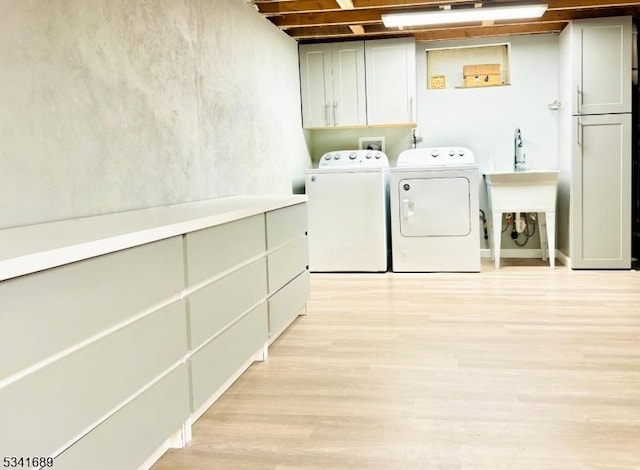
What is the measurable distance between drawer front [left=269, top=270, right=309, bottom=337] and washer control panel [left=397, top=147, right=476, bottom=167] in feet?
7.66

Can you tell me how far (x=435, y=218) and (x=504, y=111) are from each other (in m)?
1.31

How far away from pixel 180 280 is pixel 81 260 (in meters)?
0.55

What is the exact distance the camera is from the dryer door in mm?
5129

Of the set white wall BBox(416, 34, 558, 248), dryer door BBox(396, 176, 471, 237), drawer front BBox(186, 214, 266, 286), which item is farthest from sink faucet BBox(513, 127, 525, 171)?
drawer front BBox(186, 214, 266, 286)

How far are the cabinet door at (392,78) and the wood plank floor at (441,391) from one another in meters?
2.01

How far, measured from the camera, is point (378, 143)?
5902mm

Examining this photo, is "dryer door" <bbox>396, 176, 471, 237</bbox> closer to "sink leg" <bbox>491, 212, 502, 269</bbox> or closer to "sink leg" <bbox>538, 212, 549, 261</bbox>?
"sink leg" <bbox>491, 212, 502, 269</bbox>

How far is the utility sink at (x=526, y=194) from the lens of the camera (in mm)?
5141

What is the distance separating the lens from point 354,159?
577 centimetres

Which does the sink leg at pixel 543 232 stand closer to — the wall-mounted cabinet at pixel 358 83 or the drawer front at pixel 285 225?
the wall-mounted cabinet at pixel 358 83

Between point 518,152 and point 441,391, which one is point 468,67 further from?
point 441,391

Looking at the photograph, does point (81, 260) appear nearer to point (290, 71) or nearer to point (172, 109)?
point (172, 109)

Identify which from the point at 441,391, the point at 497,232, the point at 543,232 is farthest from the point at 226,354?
the point at 543,232

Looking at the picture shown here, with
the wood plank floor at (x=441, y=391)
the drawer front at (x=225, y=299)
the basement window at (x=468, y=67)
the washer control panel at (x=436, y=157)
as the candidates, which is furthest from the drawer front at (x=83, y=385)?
the basement window at (x=468, y=67)
